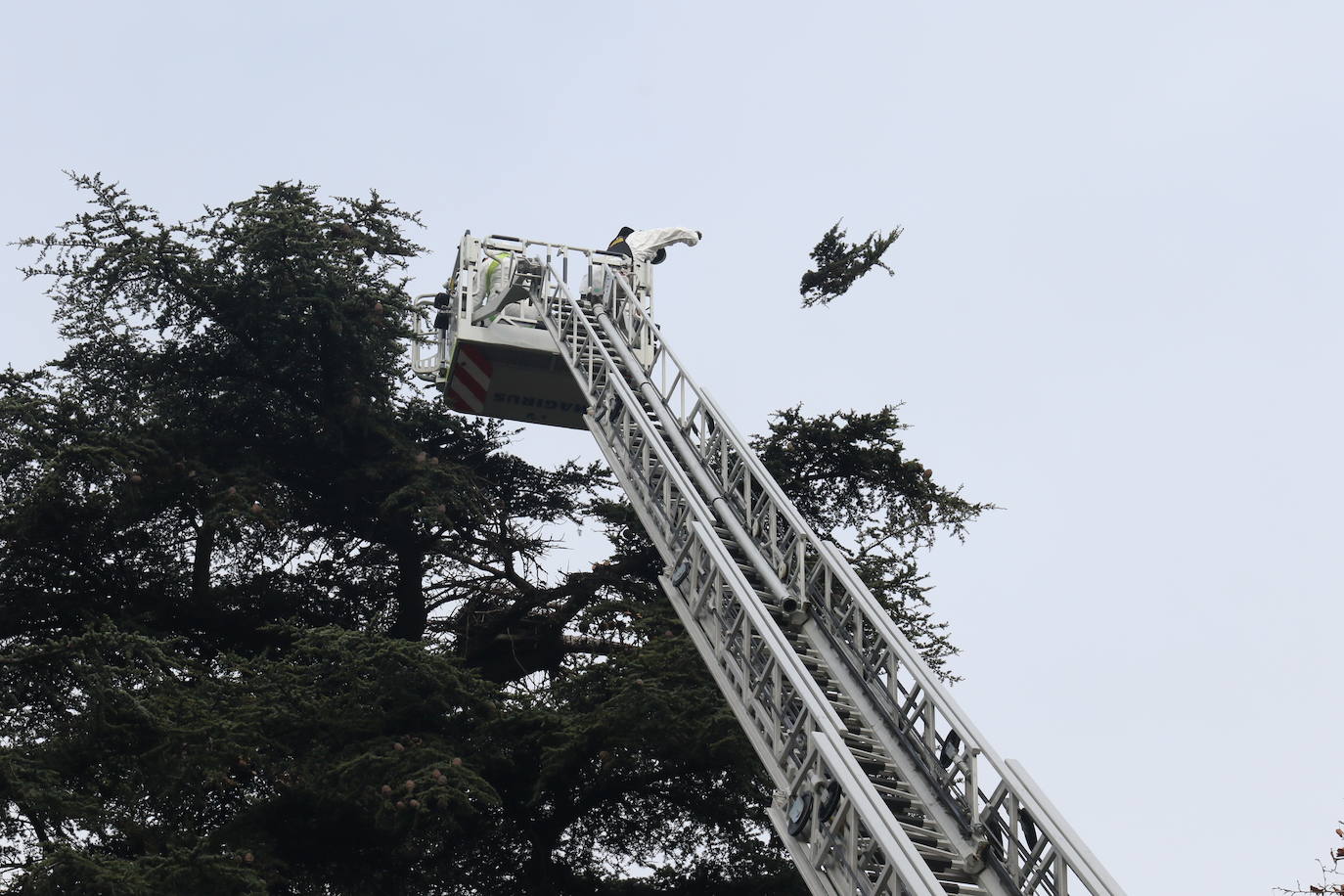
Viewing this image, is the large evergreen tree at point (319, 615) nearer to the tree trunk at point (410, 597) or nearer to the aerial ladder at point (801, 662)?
the tree trunk at point (410, 597)

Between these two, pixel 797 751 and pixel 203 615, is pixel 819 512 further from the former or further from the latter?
pixel 797 751

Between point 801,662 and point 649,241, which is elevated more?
point 649,241

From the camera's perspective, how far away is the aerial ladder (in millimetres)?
11547

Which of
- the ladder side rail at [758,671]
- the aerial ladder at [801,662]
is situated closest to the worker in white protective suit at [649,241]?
the aerial ladder at [801,662]

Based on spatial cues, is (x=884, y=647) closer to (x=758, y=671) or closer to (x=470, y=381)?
(x=758, y=671)

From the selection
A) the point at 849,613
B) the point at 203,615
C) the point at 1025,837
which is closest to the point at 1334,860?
the point at 1025,837

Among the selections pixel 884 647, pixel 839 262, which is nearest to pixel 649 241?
pixel 839 262

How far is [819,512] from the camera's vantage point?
24484mm

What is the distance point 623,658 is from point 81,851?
6.74 meters

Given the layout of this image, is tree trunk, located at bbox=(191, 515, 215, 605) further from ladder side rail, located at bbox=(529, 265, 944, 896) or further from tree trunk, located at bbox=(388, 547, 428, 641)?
ladder side rail, located at bbox=(529, 265, 944, 896)

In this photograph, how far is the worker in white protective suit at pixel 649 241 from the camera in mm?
23766

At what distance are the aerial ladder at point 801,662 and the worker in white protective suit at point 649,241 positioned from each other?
1.83 meters

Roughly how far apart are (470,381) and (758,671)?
12.0 meters

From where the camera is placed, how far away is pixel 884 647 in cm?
1413
